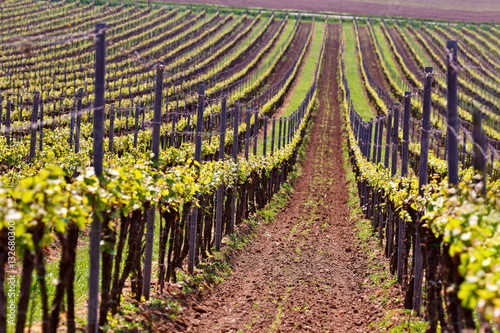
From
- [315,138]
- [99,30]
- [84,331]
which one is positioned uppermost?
[99,30]

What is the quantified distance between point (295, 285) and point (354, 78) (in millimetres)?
51980

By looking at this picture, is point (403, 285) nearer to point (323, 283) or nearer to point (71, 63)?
point (323, 283)

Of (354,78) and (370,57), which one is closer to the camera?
(354,78)

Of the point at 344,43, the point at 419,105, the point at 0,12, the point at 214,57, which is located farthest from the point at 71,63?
the point at 344,43

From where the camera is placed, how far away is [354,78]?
6144 cm

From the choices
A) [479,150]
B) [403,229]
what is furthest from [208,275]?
[479,150]

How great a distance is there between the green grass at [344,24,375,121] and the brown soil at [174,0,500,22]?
13274mm

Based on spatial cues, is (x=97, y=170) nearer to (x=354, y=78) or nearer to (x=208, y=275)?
(x=208, y=275)

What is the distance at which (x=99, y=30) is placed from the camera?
7156mm

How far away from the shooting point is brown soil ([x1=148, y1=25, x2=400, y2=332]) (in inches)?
385

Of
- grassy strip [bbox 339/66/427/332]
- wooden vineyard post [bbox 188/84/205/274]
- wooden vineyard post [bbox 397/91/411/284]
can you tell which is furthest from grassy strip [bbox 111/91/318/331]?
wooden vineyard post [bbox 397/91/411/284]

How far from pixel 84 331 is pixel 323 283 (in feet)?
20.9

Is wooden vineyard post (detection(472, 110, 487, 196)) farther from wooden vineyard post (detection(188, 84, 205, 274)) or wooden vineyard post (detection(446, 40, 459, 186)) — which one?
wooden vineyard post (detection(188, 84, 205, 274))

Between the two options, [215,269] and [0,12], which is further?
[0,12]
